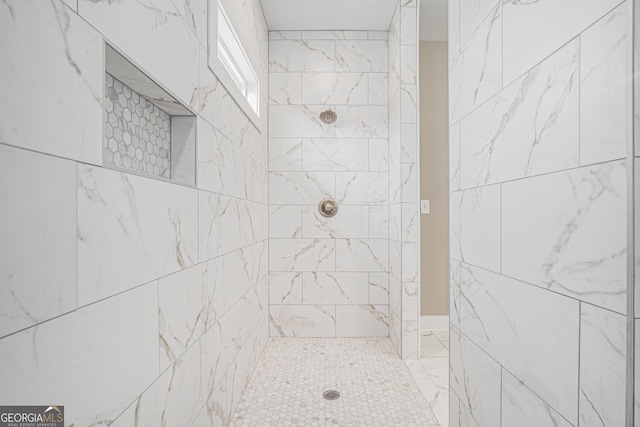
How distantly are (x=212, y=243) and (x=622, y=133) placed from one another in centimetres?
140

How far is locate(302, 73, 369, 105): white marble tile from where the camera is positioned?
309cm

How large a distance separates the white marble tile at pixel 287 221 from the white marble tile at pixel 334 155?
41cm

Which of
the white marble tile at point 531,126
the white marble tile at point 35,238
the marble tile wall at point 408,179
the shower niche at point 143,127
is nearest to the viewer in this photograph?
the white marble tile at point 35,238

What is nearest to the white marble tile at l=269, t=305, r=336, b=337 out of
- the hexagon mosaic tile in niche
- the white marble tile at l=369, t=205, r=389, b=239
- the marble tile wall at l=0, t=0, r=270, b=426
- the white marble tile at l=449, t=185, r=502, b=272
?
the white marble tile at l=369, t=205, r=389, b=239

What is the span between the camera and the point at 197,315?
1.32 m

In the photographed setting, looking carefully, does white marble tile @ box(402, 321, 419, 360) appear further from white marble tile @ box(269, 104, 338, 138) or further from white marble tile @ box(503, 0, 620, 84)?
white marble tile @ box(503, 0, 620, 84)

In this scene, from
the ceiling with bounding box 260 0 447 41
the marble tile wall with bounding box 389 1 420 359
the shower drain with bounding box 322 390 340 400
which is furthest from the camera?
the ceiling with bounding box 260 0 447 41

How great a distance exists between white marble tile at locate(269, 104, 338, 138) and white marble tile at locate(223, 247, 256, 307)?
1291mm

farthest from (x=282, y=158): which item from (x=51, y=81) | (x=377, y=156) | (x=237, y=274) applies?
(x=51, y=81)

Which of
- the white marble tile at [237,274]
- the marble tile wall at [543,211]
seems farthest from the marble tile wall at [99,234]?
the marble tile wall at [543,211]

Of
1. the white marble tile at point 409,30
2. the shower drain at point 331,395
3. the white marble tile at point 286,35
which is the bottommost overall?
the shower drain at point 331,395

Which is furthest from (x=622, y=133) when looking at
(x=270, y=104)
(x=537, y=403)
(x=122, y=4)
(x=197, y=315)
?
(x=270, y=104)

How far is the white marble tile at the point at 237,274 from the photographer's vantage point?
1.73 m

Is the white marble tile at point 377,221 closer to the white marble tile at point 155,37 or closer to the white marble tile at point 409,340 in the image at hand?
the white marble tile at point 409,340
